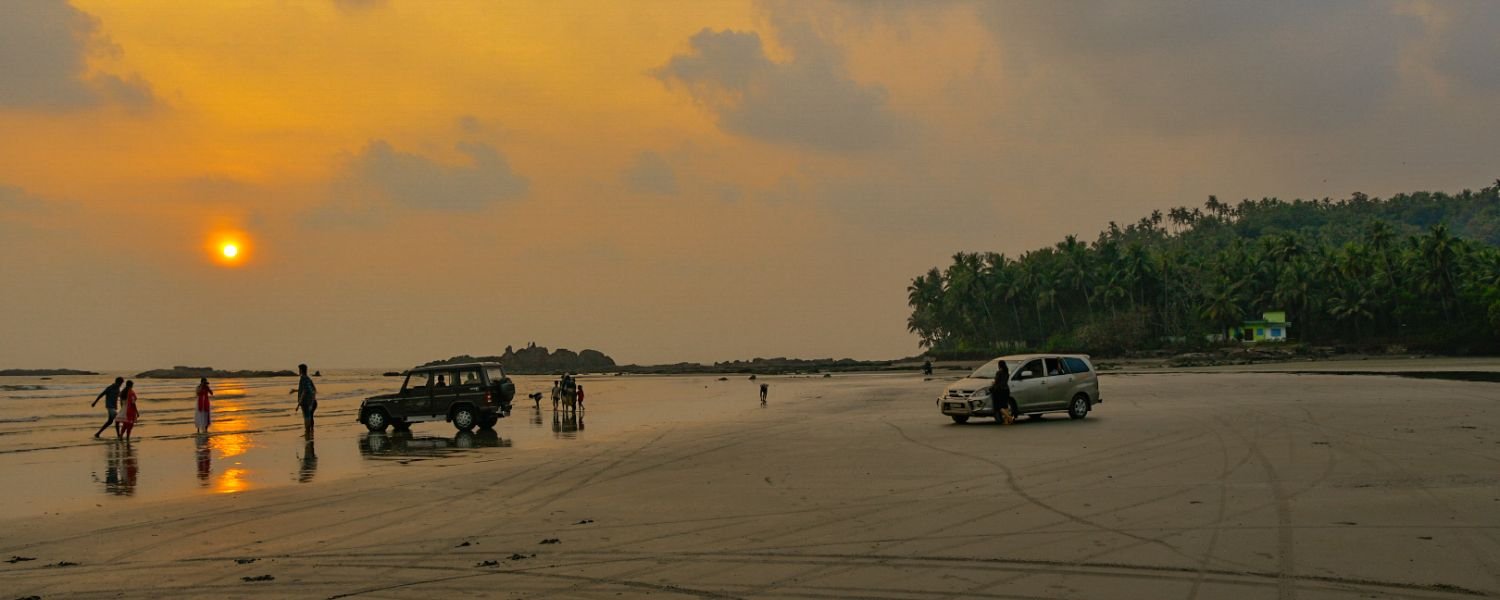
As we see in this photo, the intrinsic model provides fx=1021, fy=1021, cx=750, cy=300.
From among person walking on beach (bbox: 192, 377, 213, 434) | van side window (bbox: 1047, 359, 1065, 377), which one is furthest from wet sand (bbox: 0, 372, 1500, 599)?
person walking on beach (bbox: 192, 377, 213, 434)

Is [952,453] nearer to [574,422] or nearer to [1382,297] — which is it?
[574,422]

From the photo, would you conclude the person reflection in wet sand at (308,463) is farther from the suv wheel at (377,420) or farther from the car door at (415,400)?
the car door at (415,400)

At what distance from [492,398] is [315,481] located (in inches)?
504

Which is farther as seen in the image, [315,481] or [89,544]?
[315,481]

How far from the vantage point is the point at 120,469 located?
20.1 metres

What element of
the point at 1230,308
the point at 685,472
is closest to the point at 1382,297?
the point at 1230,308

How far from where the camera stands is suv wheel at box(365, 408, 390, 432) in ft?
96.7

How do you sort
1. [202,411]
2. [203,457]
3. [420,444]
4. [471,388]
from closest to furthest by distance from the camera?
[203,457], [420,444], [471,388], [202,411]

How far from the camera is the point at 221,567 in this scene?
929 centimetres

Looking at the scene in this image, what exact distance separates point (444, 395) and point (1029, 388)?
54.4ft

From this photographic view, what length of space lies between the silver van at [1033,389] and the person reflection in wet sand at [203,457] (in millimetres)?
17109

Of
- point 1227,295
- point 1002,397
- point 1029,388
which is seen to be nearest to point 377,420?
point 1002,397

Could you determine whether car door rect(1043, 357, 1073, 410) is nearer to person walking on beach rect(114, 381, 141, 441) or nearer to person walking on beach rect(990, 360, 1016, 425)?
person walking on beach rect(990, 360, 1016, 425)

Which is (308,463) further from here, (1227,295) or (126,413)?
(1227,295)
